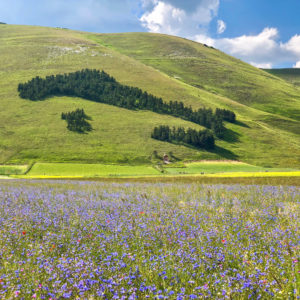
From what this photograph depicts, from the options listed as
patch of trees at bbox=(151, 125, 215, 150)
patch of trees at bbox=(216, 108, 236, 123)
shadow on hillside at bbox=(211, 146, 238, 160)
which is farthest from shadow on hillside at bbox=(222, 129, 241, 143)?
patch of trees at bbox=(151, 125, 215, 150)

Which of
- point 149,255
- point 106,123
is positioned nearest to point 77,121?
point 106,123

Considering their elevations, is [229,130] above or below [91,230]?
above

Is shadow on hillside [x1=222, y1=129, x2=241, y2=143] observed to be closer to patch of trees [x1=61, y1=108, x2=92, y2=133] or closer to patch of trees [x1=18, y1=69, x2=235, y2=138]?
patch of trees [x1=18, y1=69, x2=235, y2=138]

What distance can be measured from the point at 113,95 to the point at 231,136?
57453 millimetres

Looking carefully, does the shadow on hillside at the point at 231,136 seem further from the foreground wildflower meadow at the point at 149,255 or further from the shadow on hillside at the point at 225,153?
the foreground wildflower meadow at the point at 149,255

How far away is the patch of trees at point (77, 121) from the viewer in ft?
335

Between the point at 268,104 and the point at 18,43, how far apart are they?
173 m

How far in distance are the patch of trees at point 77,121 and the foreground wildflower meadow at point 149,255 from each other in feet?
302

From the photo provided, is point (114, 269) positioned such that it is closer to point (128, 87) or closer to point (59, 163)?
point (59, 163)

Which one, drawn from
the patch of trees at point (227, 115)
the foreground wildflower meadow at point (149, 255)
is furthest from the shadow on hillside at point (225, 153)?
the foreground wildflower meadow at point (149, 255)

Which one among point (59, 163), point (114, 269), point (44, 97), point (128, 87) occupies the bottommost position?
point (59, 163)

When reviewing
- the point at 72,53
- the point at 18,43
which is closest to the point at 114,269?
the point at 72,53

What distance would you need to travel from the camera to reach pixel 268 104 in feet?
620

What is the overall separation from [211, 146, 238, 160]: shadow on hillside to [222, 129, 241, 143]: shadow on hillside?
11157 millimetres
